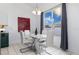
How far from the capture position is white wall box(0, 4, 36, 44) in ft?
5.75

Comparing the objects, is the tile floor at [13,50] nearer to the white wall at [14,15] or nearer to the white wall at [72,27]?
the white wall at [14,15]

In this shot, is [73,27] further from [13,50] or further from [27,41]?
[13,50]

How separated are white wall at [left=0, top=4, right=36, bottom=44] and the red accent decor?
58 mm

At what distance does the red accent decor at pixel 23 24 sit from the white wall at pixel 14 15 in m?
0.06

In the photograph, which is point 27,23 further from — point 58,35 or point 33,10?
point 58,35

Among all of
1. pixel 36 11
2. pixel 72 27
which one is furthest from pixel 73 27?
pixel 36 11

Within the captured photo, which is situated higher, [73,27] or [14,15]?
[14,15]

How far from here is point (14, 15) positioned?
5.83ft

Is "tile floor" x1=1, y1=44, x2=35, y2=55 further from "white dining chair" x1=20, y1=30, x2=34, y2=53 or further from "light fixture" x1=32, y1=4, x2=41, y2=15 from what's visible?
"light fixture" x1=32, y1=4, x2=41, y2=15

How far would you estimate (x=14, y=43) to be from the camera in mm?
1833

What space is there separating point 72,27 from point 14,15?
125 cm

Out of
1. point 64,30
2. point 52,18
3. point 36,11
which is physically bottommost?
point 64,30

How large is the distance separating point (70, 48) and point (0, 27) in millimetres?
1530

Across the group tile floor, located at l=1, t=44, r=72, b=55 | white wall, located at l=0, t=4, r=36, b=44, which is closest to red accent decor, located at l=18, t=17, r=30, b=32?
white wall, located at l=0, t=4, r=36, b=44
